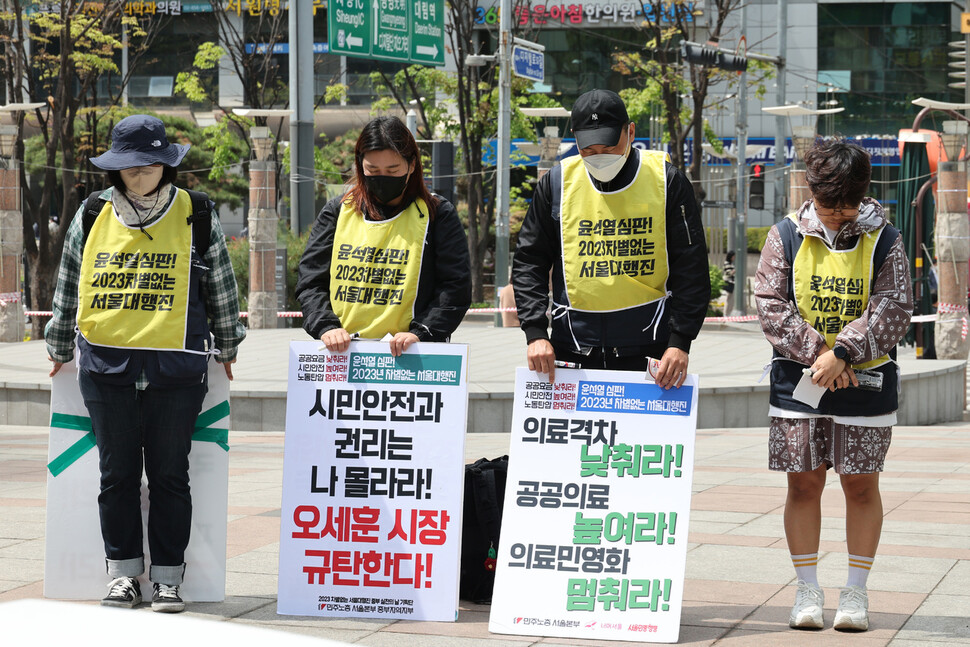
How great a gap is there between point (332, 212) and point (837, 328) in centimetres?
192

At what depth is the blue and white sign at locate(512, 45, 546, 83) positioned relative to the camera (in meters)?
22.2

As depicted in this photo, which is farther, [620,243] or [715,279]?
[715,279]

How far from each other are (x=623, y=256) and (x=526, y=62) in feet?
60.8

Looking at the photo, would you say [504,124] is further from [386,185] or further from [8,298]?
[386,185]

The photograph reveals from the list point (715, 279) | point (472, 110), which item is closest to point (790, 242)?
point (715, 279)

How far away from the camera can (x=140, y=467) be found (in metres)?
4.76

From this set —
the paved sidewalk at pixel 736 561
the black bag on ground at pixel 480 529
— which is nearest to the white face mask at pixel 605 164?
the black bag on ground at pixel 480 529

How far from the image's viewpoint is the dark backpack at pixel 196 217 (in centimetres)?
478

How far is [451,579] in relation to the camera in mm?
4621

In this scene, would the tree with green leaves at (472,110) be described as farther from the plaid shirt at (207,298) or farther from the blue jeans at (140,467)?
the blue jeans at (140,467)

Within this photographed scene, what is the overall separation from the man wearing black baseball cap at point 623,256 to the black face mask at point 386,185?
0.51m

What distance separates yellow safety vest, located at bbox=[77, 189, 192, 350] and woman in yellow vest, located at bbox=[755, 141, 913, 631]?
215 cm

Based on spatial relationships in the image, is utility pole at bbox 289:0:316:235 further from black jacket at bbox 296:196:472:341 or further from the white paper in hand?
the white paper in hand

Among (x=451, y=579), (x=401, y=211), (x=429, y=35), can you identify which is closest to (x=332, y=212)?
(x=401, y=211)
